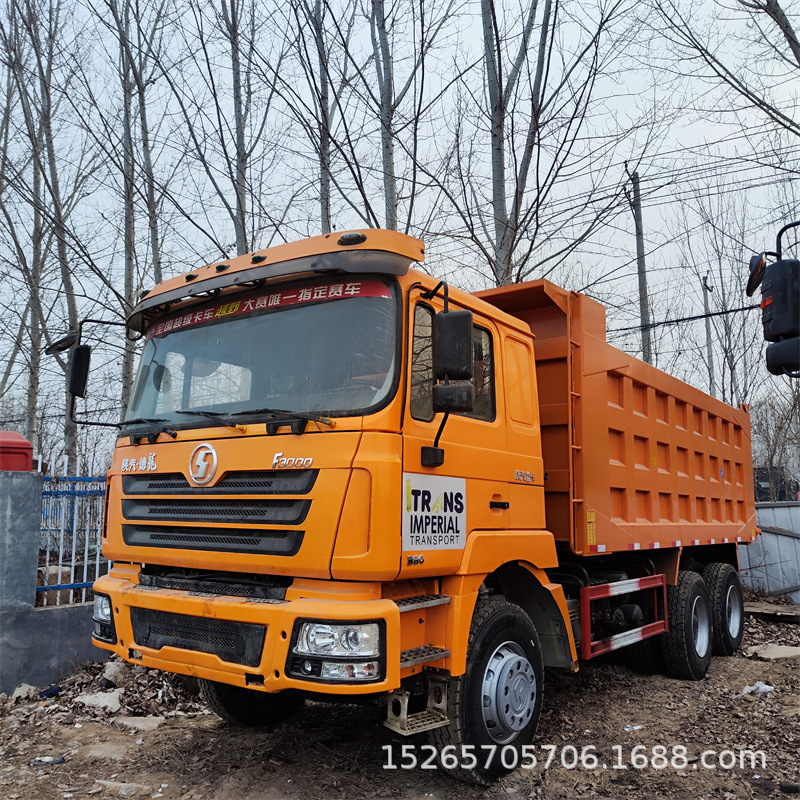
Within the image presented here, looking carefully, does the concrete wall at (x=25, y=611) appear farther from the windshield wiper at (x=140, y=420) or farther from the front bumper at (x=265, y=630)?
the front bumper at (x=265, y=630)

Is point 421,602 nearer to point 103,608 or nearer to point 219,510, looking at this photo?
point 219,510

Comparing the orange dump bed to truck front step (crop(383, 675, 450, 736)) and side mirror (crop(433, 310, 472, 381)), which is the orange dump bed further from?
side mirror (crop(433, 310, 472, 381))

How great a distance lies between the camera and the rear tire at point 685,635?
6.42 metres

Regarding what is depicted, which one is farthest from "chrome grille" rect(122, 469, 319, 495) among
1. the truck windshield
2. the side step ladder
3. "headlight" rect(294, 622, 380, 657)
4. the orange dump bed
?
the orange dump bed

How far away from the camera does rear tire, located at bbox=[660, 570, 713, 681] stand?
6422mm

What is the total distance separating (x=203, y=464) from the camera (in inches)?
149

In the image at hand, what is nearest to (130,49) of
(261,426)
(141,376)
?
(141,376)

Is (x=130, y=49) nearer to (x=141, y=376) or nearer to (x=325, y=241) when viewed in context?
(x=141, y=376)

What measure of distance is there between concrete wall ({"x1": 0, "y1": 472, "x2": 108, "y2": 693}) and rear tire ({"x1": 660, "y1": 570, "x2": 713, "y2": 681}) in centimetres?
528

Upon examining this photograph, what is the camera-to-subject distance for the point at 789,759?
4.54 meters

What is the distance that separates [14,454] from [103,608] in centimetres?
280

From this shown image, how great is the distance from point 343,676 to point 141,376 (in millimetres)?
2449

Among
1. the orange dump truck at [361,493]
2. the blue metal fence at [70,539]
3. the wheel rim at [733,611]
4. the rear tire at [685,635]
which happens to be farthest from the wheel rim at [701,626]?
the blue metal fence at [70,539]

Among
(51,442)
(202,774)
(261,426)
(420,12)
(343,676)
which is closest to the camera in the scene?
(343,676)
